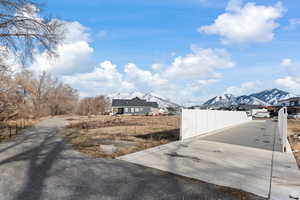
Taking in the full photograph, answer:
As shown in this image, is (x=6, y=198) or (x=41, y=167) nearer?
(x=6, y=198)

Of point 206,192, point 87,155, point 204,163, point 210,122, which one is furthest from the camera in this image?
point 210,122

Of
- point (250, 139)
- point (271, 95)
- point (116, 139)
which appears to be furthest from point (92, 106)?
point (271, 95)

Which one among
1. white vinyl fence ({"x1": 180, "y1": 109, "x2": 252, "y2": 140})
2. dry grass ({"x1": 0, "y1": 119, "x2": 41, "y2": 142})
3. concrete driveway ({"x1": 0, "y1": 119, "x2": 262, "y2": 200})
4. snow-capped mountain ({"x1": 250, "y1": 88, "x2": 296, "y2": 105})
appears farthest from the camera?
snow-capped mountain ({"x1": 250, "y1": 88, "x2": 296, "y2": 105})

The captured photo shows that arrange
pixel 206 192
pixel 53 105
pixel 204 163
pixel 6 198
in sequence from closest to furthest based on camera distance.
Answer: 1. pixel 6 198
2. pixel 206 192
3. pixel 204 163
4. pixel 53 105

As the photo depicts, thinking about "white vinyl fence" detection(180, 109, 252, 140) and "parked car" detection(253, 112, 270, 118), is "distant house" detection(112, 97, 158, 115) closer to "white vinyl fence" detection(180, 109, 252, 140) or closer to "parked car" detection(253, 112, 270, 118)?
"parked car" detection(253, 112, 270, 118)

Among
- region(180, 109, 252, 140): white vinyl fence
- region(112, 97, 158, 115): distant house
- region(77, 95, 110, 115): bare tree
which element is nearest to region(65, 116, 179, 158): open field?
region(180, 109, 252, 140): white vinyl fence

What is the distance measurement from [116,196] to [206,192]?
1.62 m

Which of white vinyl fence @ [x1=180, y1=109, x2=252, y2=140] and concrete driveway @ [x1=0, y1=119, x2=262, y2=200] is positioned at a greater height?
white vinyl fence @ [x1=180, y1=109, x2=252, y2=140]

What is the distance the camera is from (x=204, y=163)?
5.59m

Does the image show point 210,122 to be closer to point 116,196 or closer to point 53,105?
point 116,196

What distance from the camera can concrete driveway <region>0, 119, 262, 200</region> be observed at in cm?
345

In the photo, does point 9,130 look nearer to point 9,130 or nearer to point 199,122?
point 9,130

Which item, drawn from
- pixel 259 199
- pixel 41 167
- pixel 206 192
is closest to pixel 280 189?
pixel 259 199

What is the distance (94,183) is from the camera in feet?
13.1
